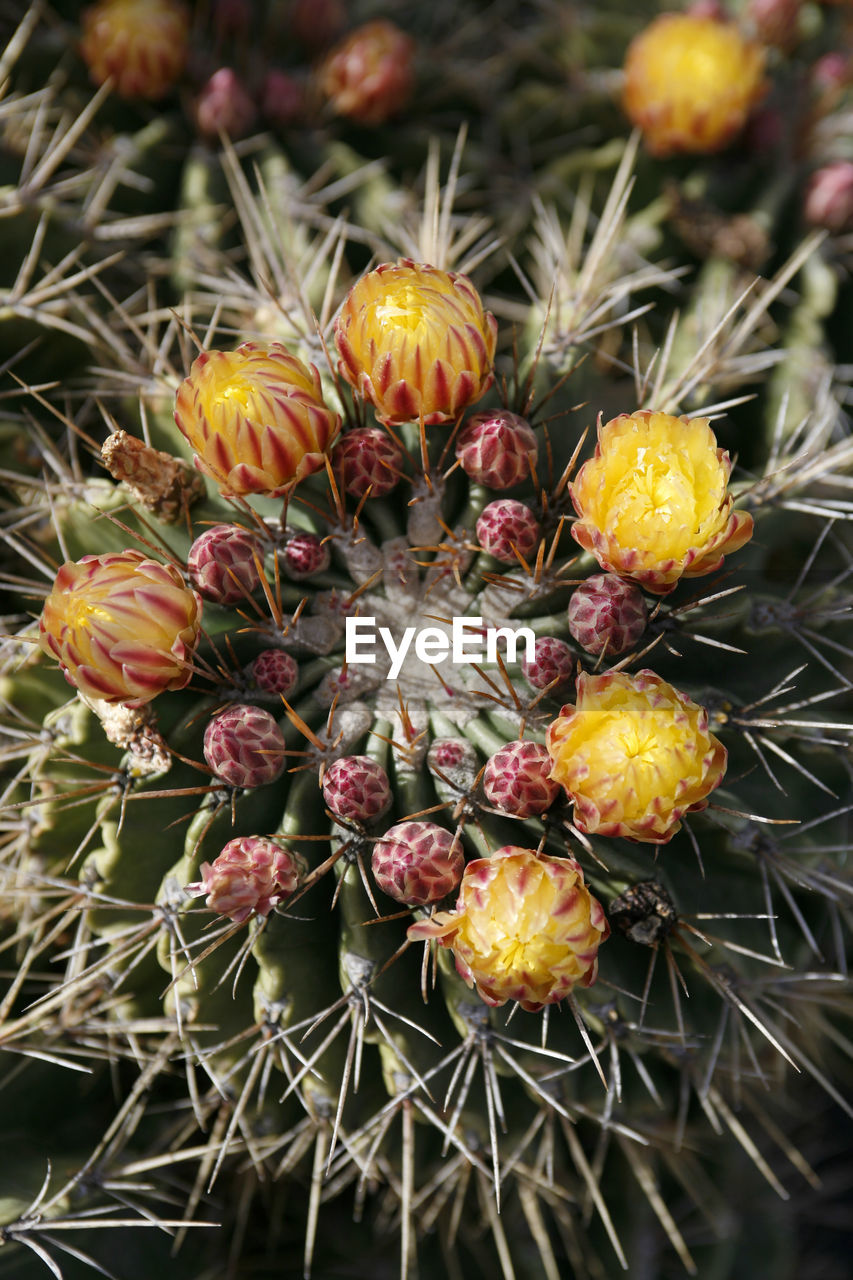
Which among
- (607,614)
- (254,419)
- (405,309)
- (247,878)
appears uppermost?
(405,309)

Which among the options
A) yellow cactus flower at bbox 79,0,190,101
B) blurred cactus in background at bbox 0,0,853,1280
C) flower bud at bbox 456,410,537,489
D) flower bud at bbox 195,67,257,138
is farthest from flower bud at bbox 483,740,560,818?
yellow cactus flower at bbox 79,0,190,101

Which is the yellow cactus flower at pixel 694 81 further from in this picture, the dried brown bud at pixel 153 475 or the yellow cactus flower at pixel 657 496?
the dried brown bud at pixel 153 475

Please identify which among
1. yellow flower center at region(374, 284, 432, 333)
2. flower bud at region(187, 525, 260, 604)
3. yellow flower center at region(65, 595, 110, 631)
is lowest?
flower bud at region(187, 525, 260, 604)

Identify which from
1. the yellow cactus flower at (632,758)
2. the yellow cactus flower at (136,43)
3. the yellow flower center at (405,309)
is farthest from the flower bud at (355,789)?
the yellow cactus flower at (136,43)

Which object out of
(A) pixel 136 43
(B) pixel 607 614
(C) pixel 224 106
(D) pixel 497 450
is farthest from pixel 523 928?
(A) pixel 136 43

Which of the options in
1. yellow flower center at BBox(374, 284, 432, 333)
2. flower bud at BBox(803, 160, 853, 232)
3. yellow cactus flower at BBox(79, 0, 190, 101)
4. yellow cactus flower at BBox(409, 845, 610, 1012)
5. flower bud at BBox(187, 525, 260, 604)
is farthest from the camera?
flower bud at BBox(803, 160, 853, 232)

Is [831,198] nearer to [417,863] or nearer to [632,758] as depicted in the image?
[632,758]

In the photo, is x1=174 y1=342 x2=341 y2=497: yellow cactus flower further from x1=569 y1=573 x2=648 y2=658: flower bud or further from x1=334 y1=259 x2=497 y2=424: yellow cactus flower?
x1=569 y1=573 x2=648 y2=658: flower bud

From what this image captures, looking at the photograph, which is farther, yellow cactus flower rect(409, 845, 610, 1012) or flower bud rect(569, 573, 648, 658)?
flower bud rect(569, 573, 648, 658)
